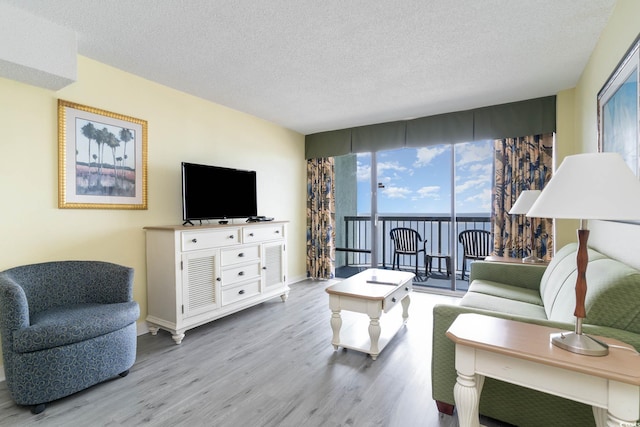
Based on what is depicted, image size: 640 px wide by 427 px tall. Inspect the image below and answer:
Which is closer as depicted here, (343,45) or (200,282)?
(343,45)

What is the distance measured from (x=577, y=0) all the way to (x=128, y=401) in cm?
373

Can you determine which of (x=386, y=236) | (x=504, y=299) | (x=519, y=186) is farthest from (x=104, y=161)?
(x=386, y=236)

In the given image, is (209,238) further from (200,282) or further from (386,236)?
(386,236)

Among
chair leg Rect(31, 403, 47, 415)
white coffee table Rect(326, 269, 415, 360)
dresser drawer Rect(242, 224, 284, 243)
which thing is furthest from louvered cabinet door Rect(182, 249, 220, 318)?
white coffee table Rect(326, 269, 415, 360)

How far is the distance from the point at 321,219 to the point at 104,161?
3.07 m

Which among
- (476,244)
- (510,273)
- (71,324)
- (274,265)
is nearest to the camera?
(71,324)

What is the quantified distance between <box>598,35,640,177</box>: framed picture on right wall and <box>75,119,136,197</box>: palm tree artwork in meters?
3.65

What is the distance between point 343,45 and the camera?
2.32 metres

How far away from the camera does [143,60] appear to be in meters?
2.55

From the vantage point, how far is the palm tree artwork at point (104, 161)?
2514mm

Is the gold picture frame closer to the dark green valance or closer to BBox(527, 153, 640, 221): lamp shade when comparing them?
the dark green valance

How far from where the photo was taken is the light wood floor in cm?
170

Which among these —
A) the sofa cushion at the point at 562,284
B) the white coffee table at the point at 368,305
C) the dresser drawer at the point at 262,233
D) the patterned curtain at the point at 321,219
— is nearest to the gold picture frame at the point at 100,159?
the dresser drawer at the point at 262,233

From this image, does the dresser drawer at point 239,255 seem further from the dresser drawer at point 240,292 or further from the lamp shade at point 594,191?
the lamp shade at point 594,191
